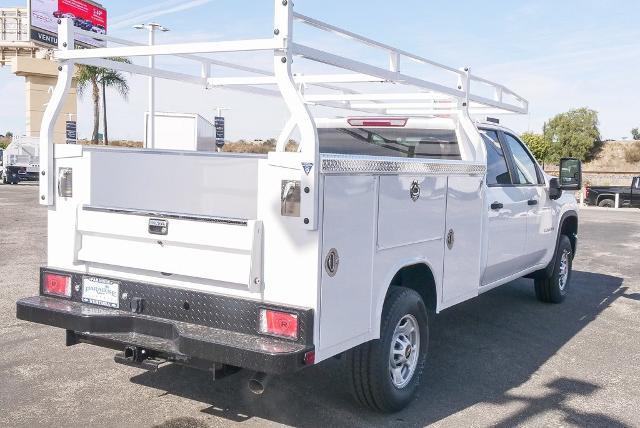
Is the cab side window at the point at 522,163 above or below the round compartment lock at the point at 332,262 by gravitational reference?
above

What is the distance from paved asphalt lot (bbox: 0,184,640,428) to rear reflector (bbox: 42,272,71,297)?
78 centimetres

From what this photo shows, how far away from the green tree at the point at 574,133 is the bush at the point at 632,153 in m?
2.98

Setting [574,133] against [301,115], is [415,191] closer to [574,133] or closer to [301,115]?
[301,115]

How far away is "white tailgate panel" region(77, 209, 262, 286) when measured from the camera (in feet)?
12.7

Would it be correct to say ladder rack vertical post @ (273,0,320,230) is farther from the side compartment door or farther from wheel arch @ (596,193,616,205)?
wheel arch @ (596,193,616,205)

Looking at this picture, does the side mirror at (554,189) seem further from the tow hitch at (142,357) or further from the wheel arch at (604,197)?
the wheel arch at (604,197)

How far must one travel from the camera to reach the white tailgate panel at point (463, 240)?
5.18 meters

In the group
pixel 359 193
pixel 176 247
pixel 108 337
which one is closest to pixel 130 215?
pixel 176 247

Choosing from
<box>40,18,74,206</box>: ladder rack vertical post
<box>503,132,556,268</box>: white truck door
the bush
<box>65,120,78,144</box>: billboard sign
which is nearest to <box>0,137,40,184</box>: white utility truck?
<box>65,120,78,144</box>: billboard sign

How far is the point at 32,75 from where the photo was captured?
42062 millimetres

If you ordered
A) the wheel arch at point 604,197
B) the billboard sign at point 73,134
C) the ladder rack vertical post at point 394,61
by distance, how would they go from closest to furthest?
the ladder rack vertical post at point 394,61, the billboard sign at point 73,134, the wheel arch at point 604,197

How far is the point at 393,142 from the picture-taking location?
6.38 metres

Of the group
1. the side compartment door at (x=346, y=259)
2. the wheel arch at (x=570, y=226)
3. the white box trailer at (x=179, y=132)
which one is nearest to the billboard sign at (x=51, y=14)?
the white box trailer at (x=179, y=132)

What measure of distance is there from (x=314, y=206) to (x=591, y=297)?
6.49 metres
